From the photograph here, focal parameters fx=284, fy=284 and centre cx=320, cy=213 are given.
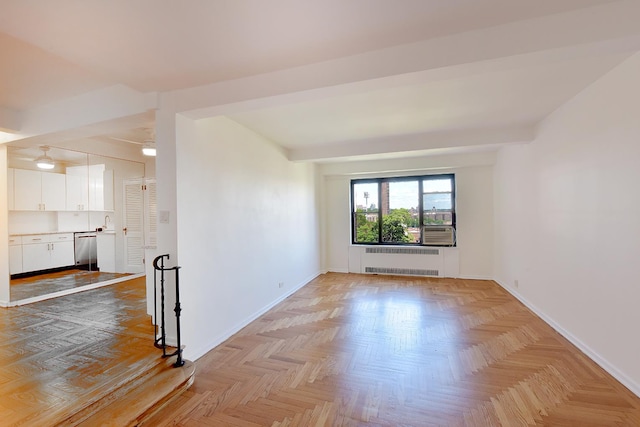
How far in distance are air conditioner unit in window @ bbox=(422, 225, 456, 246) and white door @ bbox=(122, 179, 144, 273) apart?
5.73 m

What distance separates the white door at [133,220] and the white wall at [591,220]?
6571 millimetres

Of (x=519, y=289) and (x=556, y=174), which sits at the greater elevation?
(x=556, y=174)

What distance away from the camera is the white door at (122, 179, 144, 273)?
546cm

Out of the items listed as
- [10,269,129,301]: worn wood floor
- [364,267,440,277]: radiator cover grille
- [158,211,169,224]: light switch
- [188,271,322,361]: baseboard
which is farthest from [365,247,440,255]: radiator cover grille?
[10,269,129,301]: worn wood floor

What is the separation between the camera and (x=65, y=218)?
17.5 ft

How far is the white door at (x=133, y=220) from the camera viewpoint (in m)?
5.46

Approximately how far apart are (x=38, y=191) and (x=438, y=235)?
746 cm

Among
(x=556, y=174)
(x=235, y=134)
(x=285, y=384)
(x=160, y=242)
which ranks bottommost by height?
(x=285, y=384)

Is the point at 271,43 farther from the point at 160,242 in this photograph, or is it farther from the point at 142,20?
the point at 160,242

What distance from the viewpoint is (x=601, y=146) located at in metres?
2.59

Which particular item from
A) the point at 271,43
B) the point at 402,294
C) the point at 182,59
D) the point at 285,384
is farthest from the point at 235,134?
the point at 402,294

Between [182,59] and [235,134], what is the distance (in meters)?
1.42

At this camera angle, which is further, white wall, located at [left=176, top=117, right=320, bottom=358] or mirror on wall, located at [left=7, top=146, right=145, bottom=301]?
mirror on wall, located at [left=7, top=146, right=145, bottom=301]

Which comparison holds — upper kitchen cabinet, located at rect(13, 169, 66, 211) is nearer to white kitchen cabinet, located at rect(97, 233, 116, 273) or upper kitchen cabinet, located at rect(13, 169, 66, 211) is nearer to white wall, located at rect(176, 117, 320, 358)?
white kitchen cabinet, located at rect(97, 233, 116, 273)
